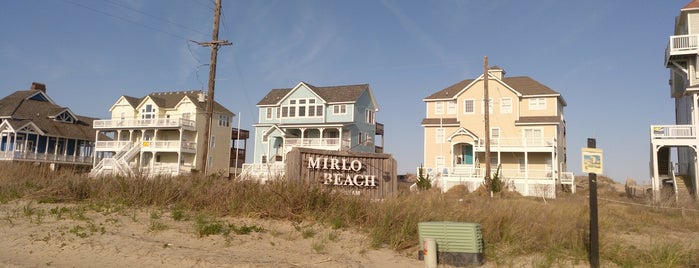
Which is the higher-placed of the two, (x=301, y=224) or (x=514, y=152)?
(x=514, y=152)

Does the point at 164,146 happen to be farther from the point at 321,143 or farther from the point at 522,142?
the point at 522,142

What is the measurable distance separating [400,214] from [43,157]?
4964cm

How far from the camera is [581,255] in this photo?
8.96 m

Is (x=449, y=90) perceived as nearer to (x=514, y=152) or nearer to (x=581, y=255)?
(x=514, y=152)

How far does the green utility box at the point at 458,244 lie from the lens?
838cm

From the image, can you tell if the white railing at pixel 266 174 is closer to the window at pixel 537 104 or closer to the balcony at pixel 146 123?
the window at pixel 537 104

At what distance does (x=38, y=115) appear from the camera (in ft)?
166

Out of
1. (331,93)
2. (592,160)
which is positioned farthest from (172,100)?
(592,160)

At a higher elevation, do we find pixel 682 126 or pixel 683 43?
pixel 683 43

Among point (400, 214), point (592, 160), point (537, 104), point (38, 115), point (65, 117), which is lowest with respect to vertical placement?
point (400, 214)

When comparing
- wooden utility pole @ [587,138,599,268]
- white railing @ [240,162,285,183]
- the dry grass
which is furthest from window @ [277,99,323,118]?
wooden utility pole @ [587,138,599,268]

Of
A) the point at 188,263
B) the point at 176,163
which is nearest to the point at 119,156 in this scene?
the point at 176,163

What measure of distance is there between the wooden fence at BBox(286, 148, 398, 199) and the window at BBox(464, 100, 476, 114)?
1050 inches

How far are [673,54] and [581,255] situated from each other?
85.8 ft
